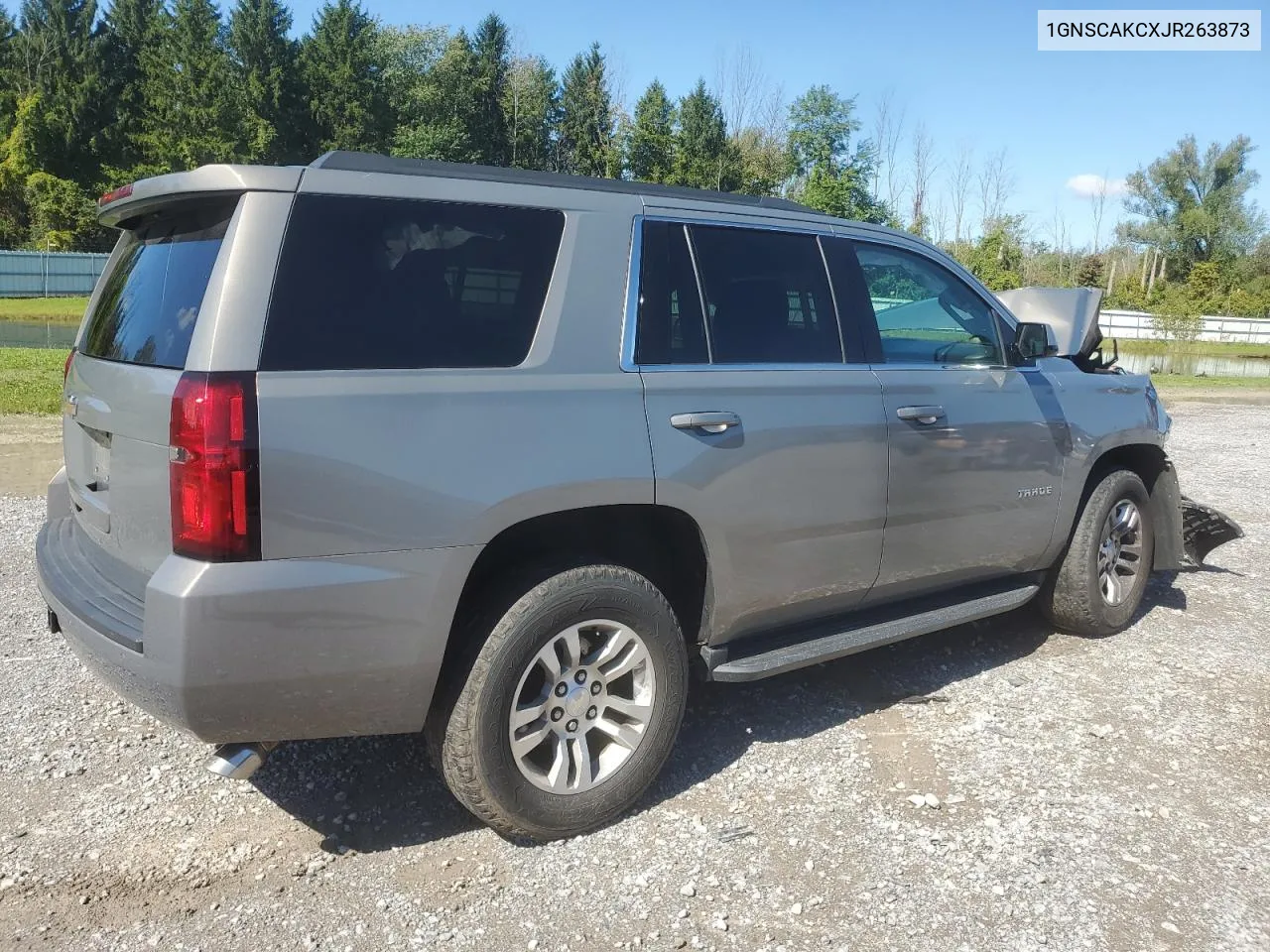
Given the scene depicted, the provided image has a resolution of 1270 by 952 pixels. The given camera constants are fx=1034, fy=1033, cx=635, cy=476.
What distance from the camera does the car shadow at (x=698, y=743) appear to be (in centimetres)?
339

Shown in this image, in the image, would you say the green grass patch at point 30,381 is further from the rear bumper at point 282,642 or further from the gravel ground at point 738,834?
the rear bumper at point 282,642

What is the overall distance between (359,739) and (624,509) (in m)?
1.47

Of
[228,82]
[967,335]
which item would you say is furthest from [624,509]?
[228,82]

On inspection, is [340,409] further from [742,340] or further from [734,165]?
[734,165]

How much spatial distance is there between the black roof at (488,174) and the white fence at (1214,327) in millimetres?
44151

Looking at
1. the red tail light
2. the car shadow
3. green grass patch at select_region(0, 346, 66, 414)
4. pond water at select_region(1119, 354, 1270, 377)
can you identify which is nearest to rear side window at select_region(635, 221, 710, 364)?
the red tail light

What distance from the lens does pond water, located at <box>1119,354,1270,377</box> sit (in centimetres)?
2996

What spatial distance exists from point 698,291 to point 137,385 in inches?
→ 70.9

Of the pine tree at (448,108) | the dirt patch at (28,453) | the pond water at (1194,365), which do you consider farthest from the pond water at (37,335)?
the pine tree at (448,108)

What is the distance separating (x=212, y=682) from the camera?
2635 millimetres

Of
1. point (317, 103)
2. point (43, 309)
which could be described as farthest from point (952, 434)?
point (317, 103)

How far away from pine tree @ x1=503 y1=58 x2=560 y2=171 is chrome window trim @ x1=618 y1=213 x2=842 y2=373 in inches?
2911

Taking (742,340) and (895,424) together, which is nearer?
(742,340)

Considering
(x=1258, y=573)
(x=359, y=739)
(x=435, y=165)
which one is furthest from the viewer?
(x=1258, y=573)
